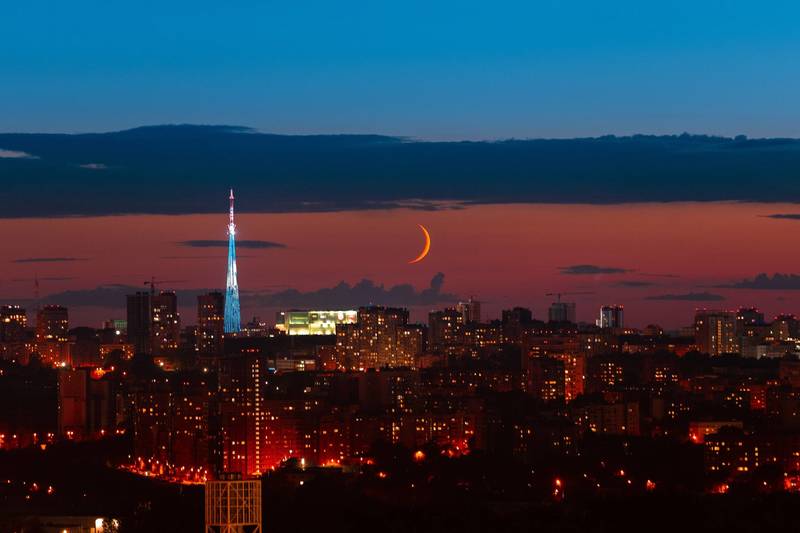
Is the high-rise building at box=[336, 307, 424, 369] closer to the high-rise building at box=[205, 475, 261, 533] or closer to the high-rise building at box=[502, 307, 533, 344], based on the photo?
the high-rise building at box=[502, 307, 533, 344]

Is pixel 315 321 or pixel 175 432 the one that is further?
pixel 315 321

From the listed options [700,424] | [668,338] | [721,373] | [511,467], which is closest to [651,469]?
[511,467]

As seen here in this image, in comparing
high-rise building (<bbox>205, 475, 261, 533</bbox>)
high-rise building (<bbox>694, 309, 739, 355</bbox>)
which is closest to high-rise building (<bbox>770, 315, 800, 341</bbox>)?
high-rise building (<bbox>694, 309, 739, 355</bbox>)

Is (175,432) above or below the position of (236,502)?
below

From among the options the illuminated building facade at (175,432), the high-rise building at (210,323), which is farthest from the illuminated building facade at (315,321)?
the illuminated building facade at (175,432)

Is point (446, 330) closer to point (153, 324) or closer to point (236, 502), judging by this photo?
point (153, 324)

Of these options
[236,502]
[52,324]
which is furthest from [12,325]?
[236,502]

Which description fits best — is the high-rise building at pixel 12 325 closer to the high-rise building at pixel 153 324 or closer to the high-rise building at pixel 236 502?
the high-rise building at pixel 153 324
